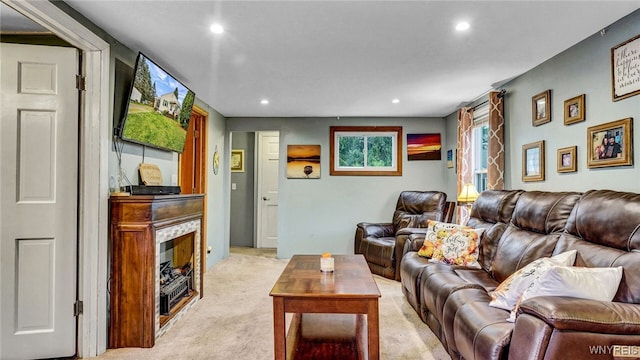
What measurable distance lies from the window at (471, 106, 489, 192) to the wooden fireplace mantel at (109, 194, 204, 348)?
3.65 metres

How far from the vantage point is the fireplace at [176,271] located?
2688 millimetres

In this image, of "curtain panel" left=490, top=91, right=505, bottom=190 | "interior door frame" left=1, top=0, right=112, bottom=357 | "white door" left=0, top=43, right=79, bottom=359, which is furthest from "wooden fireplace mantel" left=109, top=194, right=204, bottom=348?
"curtain panel" left=490, top=91, right=505, bottom=190

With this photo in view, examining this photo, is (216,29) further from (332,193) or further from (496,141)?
(332,193)

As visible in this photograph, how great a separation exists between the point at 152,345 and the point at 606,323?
8.34 feet

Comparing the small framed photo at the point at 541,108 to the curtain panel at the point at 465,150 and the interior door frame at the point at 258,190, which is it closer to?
the curtain panel at the point at 465,150

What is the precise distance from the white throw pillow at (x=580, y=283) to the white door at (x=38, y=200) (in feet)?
8.80

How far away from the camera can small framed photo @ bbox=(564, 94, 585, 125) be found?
103 inches

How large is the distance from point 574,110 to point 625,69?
50 centimetres

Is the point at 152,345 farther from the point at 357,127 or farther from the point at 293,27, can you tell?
the point at 357,127

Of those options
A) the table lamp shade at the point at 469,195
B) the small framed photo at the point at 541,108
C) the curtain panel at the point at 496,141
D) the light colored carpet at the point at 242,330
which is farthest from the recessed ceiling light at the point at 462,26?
the light colored carpet at the point at 242,330

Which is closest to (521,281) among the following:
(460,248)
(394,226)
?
(460,248)

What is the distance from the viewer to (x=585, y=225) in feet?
6.72

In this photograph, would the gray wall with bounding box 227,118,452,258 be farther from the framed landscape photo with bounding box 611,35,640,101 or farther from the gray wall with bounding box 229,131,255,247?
the framed landscape photo with bounding box 611,35,640,101

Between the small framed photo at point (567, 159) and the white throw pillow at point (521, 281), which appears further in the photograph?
the small framed photo at point (567, 159)
